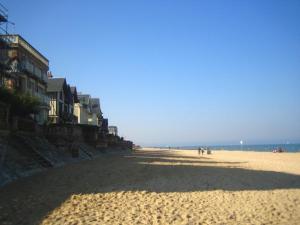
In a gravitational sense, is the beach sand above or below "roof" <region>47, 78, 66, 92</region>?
below

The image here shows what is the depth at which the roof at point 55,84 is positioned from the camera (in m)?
52.7

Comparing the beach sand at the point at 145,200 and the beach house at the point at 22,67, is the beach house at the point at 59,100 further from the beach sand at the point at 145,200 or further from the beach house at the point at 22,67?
the beach sand at the point at 145,200

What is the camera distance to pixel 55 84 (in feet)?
176


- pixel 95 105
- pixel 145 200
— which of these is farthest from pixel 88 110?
pixel 145 200

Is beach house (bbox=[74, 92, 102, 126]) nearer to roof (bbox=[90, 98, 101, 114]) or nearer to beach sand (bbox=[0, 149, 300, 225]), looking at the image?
roof (bbox=[90, 98, 101, 114])

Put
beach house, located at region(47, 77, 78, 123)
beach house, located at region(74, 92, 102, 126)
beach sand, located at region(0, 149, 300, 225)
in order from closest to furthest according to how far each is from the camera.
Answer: beach sand, located at region(0, 149, 300, 225), beach house, located at region(47, 77, 78, 123), beach house, located at region(74, 92, 102, 126)

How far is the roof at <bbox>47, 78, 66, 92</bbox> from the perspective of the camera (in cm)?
5270

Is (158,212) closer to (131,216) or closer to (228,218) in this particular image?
(131,216)

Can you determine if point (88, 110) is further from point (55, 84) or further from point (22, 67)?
point (22, 67)

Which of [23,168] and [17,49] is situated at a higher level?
[17,49]

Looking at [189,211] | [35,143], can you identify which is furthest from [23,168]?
[189,211]

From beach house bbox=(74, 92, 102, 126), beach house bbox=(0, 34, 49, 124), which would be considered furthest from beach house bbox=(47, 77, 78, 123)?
beach house bbox=(74, 92, 102, 126)

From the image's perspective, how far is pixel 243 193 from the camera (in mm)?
15156

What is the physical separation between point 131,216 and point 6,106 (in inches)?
524
